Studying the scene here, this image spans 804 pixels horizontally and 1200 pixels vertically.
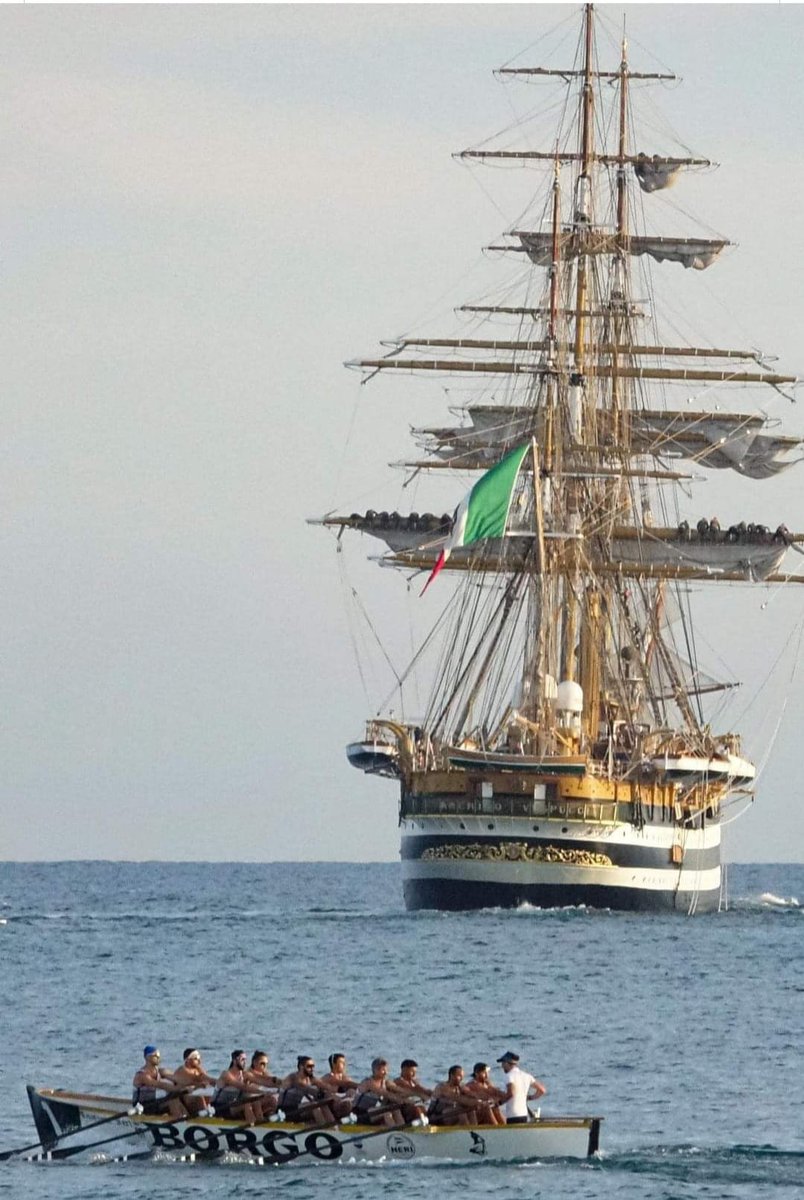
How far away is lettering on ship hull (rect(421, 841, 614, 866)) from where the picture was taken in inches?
3915

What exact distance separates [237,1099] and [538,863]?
53288 mm

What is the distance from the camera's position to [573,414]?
118 metres

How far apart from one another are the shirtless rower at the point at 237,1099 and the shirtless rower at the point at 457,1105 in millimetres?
3313

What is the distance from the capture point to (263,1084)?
Answer: 47.7 m

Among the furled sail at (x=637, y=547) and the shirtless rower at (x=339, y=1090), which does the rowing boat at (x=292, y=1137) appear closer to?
the shirtless rower at (x=339, y=1090)

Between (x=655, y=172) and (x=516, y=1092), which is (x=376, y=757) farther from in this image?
(x=516, y=1092)

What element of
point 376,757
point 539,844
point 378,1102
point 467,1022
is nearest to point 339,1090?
point 378,1102

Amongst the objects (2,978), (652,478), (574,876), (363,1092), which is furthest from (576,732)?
(363,1092)

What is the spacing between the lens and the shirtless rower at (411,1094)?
4666 centimetres

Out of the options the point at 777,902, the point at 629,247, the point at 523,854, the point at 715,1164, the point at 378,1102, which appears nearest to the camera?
the point at 715,1164

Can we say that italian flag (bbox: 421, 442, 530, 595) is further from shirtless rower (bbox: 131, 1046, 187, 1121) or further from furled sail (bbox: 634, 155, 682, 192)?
shirtless rower (bbox: 131, 1046, 187, 1121)

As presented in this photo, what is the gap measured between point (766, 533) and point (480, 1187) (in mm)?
71670

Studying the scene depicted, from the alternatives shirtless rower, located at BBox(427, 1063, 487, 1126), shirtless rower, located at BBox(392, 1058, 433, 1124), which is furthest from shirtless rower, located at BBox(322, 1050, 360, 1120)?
shirtless rower, located at BBox(427, 1063, 487, 1126)

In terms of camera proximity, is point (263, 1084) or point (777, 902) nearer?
point (263, 1084)
